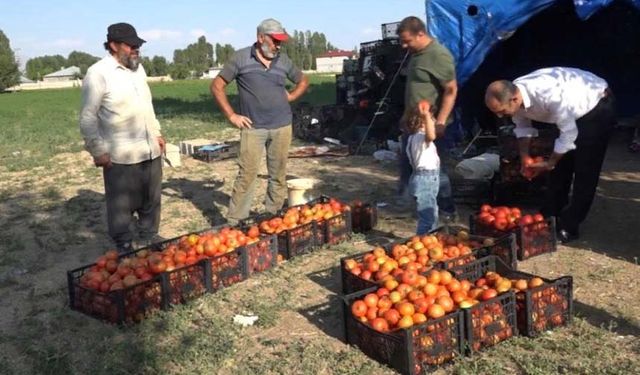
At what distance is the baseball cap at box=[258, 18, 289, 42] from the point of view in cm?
613

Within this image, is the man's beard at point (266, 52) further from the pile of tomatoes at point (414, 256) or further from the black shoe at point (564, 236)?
the black shoe at point (564, 236)

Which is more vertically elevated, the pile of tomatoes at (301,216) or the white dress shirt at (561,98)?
the white dress shirt at (561,98)

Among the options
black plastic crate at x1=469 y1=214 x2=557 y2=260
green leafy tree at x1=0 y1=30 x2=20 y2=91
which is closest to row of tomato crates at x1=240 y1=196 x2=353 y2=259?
black plastic crate at x1=469 y1=214 x2=557 y2=260

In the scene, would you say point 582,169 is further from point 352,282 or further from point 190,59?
point 190,59

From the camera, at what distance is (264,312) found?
187 inches

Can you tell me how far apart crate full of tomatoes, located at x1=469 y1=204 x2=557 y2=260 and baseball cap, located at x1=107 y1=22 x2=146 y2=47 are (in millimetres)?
3388

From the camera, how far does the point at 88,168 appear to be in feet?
38.9

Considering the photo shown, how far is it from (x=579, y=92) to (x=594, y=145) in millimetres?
513

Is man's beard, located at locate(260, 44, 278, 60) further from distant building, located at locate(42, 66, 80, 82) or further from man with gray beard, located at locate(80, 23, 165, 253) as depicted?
distant building, located at locate(42, 66, 80, 82)

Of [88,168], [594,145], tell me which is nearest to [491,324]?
[594,145]

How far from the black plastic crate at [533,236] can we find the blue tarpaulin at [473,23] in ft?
12.1

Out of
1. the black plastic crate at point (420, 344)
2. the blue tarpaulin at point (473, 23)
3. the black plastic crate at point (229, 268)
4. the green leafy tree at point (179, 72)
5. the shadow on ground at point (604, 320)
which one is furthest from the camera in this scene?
the green leafy tree at point (179, 72)

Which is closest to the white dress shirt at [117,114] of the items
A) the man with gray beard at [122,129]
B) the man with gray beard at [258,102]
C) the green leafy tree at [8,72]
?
the man with gray beard at [122,129]

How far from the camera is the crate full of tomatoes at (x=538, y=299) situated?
4047mm
